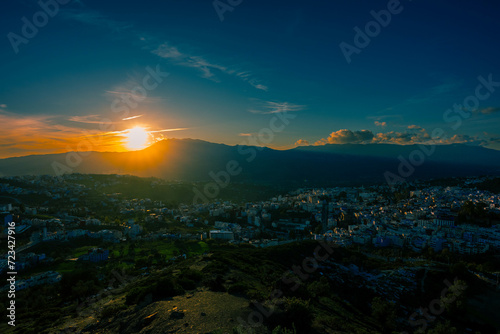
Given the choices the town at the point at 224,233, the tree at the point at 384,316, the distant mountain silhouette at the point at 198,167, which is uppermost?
the distant mountain silhouette at the point at 198,167

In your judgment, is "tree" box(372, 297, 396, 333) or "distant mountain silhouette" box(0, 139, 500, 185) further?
"distant mountain silhouette" box(0, 139, 500, 185)

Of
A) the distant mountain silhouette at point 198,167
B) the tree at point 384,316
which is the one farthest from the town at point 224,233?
the distant mountain silhouette at point 198,167

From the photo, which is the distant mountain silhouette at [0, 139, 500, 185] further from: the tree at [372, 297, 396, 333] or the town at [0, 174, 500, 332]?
the tree at [372, 297, 396, 333]

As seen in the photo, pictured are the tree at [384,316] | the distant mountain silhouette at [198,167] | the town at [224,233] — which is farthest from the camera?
the distant mountain silhouette at [198,167]

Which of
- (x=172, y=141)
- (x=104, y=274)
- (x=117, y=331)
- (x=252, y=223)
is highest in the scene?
(x=172, y=141)

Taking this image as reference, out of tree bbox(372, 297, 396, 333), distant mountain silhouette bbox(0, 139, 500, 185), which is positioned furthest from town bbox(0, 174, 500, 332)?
distant mountain silhouette bbox(0, 139, 500, 185)

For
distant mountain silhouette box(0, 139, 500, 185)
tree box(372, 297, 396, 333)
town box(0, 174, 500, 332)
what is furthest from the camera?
distant mountain silhouette box(0, 139, 500, 185)

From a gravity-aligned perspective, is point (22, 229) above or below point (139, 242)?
above

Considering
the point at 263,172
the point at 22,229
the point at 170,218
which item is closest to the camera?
the point at 22,229

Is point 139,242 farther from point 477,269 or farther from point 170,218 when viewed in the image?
point 477,269

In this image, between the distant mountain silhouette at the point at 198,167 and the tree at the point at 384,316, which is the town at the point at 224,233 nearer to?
the tree at the point at 384,316

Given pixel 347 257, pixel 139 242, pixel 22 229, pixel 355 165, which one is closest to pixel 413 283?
pixel 347 257
